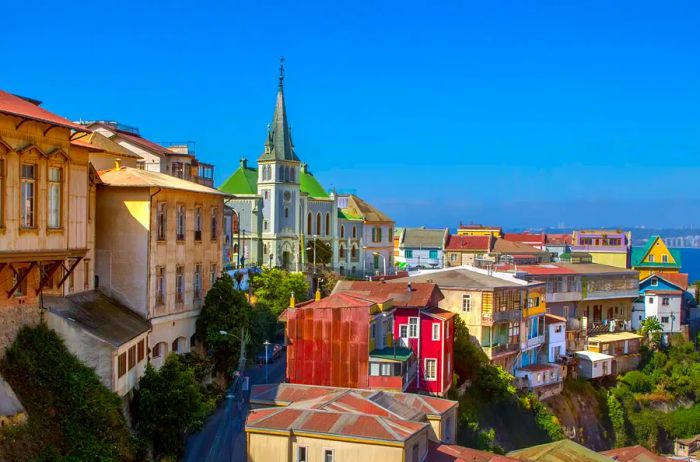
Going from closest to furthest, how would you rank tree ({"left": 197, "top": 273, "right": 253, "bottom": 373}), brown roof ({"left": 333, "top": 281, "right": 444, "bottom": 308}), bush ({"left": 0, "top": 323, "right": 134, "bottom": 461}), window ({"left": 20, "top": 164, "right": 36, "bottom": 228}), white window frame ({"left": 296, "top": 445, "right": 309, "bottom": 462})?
bush ({"left": 0, "top": 323, "right": 134, "bottom": 461}), window ({"left": 20, "top": 164, "right": 36, "bottom": 228}), white window frame ({"left": 296, "top": 445, "right": 309, "bottom": 462}), tree ({"left": 197, "top": 273, "right": 253, "bottom": 373}), brown roof ({"left": 333, "top": 281, "right": 444, "bottom": 308})

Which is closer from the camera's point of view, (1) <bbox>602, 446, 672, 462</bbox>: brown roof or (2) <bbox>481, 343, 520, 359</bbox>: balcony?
(1) <bbox>602, 446, 672, 462</bbox>: brown roof

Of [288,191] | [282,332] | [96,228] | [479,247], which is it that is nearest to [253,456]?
[96,228]

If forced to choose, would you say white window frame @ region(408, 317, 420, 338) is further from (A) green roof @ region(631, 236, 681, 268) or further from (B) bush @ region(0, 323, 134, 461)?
(A) green roof @ region(631, 236, 681, 268)

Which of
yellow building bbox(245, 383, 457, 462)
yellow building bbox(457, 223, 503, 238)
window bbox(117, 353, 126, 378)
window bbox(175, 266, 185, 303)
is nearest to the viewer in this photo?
window bbox(117, 353, 126, 378)

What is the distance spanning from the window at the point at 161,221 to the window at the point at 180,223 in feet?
3.25

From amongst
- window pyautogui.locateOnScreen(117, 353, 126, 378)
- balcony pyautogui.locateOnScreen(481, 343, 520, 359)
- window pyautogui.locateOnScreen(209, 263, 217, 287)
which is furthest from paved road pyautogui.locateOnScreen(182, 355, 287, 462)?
balcony pyautogui.locateOnScreen(481, 343, 520, 359)

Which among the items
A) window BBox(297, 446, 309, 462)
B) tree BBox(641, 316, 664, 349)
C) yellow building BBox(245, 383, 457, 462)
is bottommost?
tree BBox(641, 316, 664, 349)

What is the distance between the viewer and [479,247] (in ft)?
308

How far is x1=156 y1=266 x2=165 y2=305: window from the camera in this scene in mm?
31312

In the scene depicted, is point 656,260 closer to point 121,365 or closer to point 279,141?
point 279,141

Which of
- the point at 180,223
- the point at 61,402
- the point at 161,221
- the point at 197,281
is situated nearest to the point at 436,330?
the point at 197,281

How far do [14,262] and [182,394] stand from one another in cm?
767

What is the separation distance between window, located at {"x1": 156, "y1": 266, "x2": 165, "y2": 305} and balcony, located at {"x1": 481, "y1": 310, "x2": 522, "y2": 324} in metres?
25.1

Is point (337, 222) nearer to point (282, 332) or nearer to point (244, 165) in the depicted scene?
point (244, 165)
